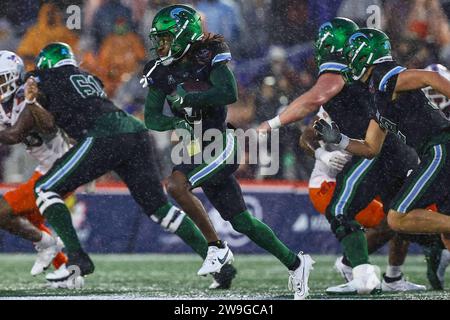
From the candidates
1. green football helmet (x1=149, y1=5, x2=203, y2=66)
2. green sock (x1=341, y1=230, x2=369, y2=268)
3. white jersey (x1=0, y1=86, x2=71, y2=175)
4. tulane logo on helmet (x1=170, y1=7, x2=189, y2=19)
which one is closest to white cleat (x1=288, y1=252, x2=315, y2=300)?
green sock (x1=341, y1=230, x2=369, y2=268)

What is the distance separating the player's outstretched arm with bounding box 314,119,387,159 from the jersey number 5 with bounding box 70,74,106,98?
Result: 145 cm

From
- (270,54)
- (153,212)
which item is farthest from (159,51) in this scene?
→ (270,54)

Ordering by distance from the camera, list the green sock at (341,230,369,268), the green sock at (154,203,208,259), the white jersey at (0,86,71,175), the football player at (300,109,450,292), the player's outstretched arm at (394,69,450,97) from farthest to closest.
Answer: the white jersey at (0,86,71,175) < the football player at (300,109,450,292) < the green sock at (154,203,208,259) < the green sock at (341,230,369,268) < the player's outstretched arm at (394,69,450,97)

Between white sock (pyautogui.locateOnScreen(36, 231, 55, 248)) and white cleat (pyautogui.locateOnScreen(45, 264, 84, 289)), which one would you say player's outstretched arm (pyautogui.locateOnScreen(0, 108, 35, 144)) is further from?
white cleat (pyautogui.locateOnScreen(45, 264, 84, 289))

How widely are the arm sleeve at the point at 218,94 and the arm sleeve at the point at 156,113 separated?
0.69 feet

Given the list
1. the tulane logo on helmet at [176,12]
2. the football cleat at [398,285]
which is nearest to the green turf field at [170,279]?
the football cleat at [398,285]

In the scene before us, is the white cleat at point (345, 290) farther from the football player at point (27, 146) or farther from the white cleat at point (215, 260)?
the football player at point (27, 146)

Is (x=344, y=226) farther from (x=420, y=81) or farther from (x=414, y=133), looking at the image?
(x=420, y=81)

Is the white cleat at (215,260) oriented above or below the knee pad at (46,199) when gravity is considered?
below

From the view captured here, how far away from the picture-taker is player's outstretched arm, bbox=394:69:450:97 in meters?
6.02

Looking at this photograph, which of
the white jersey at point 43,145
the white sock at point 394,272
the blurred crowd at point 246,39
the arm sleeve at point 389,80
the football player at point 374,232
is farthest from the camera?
Answer: the blurred crowd at point 246,39

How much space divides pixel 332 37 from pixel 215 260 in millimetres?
1481

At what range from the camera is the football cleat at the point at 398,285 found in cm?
724
